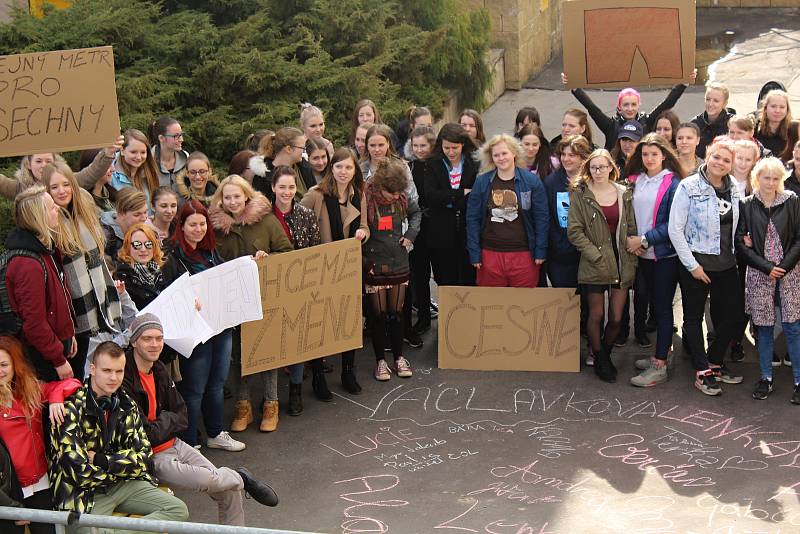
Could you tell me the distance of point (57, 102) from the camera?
775cm

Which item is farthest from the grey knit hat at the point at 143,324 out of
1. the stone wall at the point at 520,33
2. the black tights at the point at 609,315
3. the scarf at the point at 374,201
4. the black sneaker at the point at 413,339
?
the stone wall at the point at 520,33

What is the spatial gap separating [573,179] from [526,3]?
9567mm

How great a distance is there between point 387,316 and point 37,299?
317 cm

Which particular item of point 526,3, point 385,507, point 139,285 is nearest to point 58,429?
point 139,285

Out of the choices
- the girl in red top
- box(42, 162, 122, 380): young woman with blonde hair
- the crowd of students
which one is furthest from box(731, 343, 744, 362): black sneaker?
the girl in red top

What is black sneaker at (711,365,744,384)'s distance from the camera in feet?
27.9

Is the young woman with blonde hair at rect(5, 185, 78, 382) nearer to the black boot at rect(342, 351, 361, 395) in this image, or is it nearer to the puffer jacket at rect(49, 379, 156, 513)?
the puffer jacket at rect(49, 379, 156, 513)

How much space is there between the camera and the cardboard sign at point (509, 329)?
8.90 meters

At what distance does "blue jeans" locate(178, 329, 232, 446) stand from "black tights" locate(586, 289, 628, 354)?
272 centimetres

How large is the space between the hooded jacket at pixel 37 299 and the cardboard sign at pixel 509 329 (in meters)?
3.35

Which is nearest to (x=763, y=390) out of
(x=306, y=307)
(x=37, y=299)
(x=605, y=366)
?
(x=605, y=366)

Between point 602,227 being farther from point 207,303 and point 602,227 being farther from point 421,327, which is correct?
point 207,303

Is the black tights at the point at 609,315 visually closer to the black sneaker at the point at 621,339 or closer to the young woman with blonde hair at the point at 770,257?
the black sneaker at the point at 621,339

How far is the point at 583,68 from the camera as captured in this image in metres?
10.3
